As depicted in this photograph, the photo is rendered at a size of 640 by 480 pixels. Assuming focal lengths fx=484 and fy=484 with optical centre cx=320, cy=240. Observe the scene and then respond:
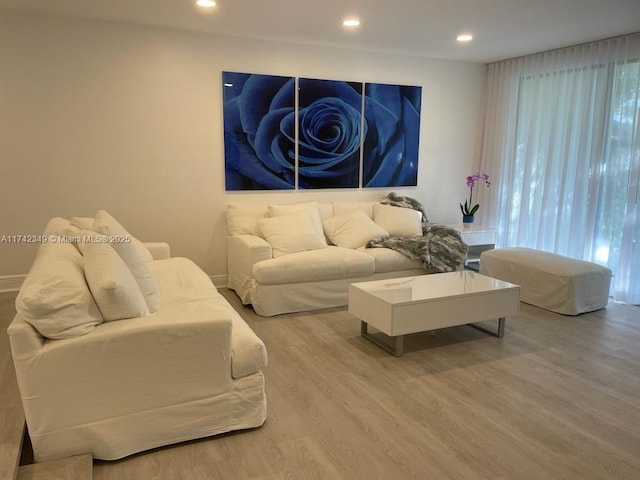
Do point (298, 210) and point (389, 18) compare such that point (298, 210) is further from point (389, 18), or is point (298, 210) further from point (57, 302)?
point (57, 302)

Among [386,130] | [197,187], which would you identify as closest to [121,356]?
[197,187]

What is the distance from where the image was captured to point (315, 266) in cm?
407

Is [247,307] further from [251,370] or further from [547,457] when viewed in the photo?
[547,457]

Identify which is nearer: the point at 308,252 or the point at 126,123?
the point at 308,252

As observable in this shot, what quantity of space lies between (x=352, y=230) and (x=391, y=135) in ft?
4.64

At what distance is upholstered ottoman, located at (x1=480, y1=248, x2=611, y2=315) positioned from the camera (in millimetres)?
4027

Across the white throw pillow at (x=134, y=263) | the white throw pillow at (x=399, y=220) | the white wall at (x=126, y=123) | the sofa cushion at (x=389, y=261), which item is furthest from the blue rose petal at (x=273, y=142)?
the white throw pillow at (x=134, y=263)

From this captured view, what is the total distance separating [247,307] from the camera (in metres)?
4.22

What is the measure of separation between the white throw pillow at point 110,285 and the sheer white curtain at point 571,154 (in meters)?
4.26

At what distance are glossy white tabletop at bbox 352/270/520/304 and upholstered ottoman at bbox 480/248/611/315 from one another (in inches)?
31.0

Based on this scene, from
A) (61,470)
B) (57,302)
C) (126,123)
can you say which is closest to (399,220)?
(126,123)

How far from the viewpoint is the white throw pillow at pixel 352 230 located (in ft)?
15.2

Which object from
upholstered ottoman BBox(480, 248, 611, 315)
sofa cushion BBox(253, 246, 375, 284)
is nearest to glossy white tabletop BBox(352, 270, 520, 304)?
sofa cushion BBox(253, 246, 375, 284)

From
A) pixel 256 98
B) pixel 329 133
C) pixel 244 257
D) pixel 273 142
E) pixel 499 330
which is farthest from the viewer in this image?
pixel 329 133
